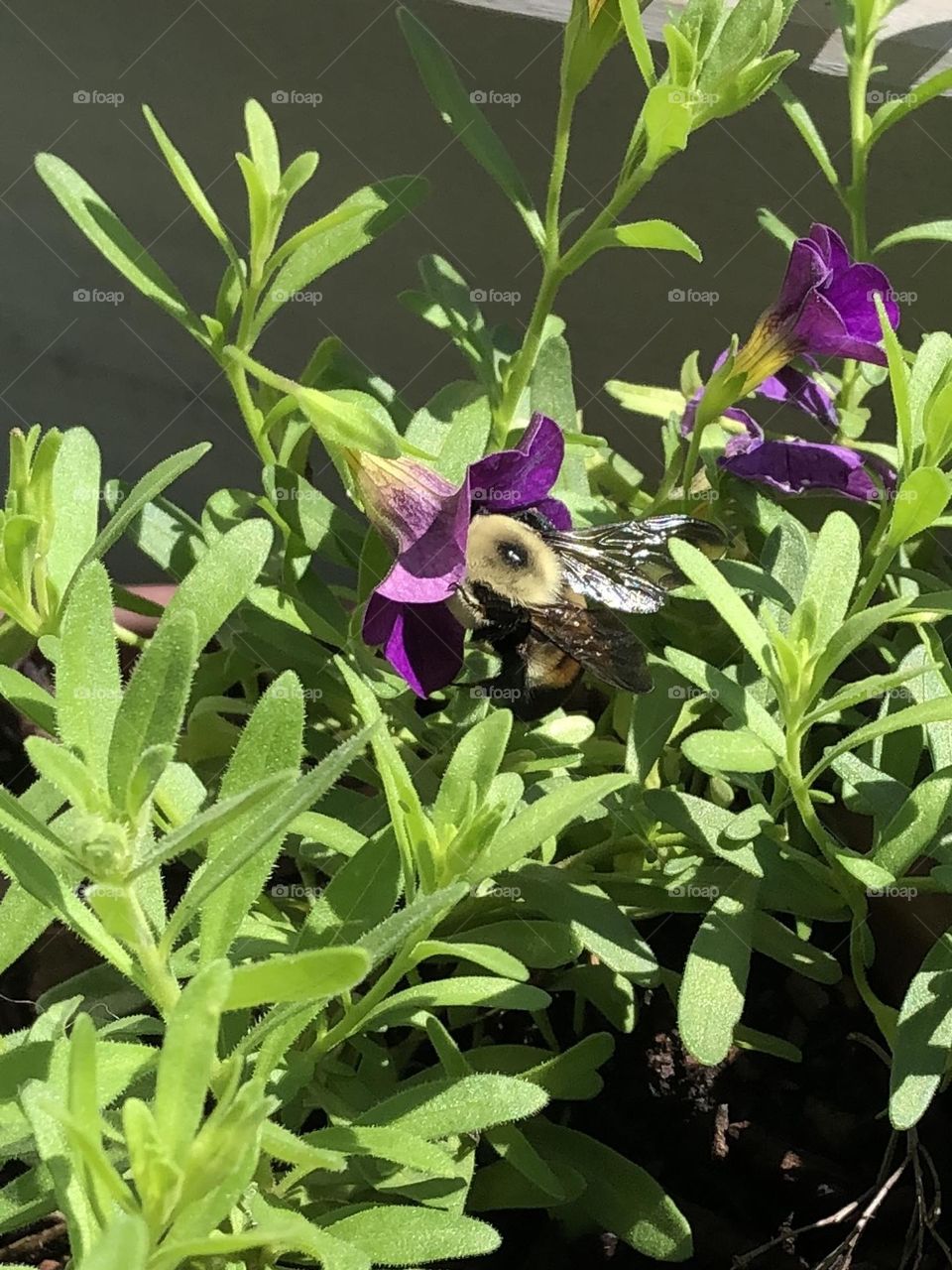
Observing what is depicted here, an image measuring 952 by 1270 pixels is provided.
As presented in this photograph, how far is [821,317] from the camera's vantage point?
816 millimetres

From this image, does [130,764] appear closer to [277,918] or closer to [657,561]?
[277,918]

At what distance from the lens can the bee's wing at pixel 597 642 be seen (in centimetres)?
72

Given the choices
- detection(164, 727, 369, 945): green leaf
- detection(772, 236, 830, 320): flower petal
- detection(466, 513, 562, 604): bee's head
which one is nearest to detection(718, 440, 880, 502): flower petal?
detection(772, 236, 830, 320): flower petal

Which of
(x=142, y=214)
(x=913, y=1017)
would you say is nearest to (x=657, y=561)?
(x=913, y=1017)

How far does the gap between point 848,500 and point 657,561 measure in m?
0.27

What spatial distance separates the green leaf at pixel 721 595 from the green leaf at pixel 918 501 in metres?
0.11

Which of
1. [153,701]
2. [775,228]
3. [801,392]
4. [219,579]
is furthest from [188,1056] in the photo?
[775,228]

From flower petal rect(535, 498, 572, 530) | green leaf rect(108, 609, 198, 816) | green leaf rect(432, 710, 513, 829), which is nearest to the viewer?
green leaf rect(108, 609, 198, 816)

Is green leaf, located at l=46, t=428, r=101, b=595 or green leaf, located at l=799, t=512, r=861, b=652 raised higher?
green leaf, located at l=799, t=512, r=861, b=652

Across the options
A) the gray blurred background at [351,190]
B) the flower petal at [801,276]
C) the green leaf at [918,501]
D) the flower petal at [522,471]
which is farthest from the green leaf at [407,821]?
the gray blurred background at [351,190]

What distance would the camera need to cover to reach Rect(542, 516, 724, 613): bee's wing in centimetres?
79

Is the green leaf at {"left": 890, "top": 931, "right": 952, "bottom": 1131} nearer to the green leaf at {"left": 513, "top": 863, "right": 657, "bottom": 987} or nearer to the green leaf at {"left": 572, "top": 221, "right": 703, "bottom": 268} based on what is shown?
the green leaf at {"left": 513, "top": 863, "right": 657, "bottom": 987}

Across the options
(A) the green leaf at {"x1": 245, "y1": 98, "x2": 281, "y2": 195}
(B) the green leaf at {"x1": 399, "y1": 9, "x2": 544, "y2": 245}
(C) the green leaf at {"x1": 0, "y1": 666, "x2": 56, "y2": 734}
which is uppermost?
(B) the green leaf at {"x1": 399, "y1": 9, "x2": 544, "y2": 245}

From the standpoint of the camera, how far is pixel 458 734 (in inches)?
33.7
